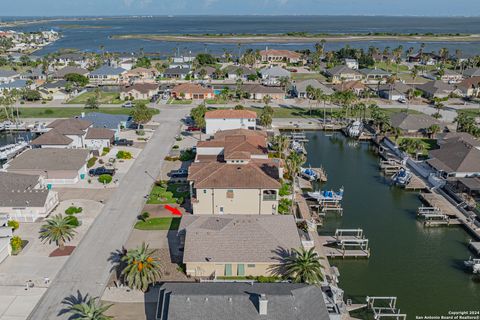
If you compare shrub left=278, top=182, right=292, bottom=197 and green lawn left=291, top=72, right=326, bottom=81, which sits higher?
green lawn left=291, top=72, right=326, bottom=81

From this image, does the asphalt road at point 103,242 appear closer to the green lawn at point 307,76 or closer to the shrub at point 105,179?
the shrub at point 105,179

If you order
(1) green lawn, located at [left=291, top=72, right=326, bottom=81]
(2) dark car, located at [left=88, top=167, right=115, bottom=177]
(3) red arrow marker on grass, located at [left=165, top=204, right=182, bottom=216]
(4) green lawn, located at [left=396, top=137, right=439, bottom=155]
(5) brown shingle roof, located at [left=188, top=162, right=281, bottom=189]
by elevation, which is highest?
(5) brown shingle roof, located at [left=188, top=162, right=281, bottom=189]

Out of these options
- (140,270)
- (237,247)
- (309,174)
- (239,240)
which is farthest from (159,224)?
(309,174)

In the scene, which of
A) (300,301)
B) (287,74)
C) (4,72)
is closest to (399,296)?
(300,301)

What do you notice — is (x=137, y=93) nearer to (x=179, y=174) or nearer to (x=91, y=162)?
(x=91, y=162)

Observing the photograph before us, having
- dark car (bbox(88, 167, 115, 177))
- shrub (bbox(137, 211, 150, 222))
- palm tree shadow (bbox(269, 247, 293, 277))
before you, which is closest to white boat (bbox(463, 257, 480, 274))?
palm tree shadow (bbox(269, 247, 293, 277))

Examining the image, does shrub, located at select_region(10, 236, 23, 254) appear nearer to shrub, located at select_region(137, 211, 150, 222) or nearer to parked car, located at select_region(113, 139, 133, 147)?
shrub, located at select_region(137, 211, 150, 222)
